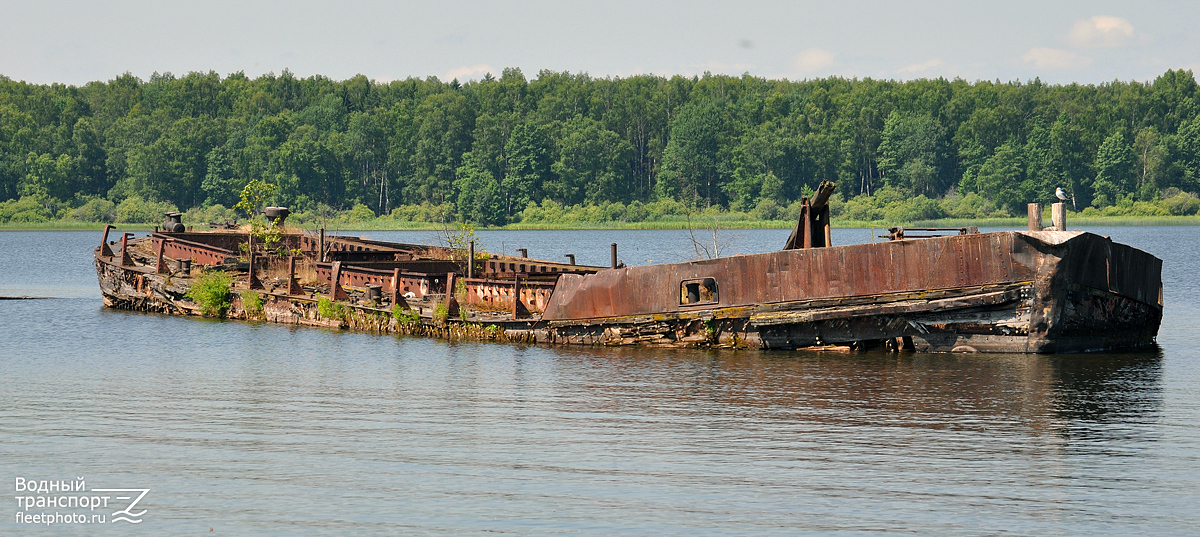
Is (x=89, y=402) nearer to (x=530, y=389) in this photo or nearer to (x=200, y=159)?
(x=530, y=389)

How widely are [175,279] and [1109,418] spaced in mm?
26322

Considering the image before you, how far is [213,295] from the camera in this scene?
33281 mm

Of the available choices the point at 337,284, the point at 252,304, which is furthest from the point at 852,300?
the point at 252,304

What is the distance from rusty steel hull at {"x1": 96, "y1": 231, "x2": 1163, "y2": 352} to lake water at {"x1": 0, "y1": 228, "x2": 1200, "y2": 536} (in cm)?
50

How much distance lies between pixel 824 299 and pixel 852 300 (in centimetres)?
54

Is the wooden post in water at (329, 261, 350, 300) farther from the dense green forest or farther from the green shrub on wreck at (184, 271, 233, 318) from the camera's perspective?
the dense green forest

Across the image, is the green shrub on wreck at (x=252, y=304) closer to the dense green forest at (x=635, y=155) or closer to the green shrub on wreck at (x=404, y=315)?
the green shrub on wreck at (x=404, y=315)

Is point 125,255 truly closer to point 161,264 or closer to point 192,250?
point 161,264

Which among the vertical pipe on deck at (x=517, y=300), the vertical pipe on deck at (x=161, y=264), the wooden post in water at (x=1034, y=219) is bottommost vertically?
the vertical pipe on deck at (x=517, y=300)

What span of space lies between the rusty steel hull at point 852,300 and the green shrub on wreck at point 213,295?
6.75 metres

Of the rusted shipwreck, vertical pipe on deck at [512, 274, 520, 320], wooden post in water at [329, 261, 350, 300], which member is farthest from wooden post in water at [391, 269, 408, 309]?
vertical pipe on deck at [512, 274, 520, 320]

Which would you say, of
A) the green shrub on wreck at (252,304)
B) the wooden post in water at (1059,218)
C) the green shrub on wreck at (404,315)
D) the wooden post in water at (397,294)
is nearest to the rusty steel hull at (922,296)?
the wooden post in water at (1059,218)

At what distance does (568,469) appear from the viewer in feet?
47.3

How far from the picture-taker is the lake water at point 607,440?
12.6 meters
